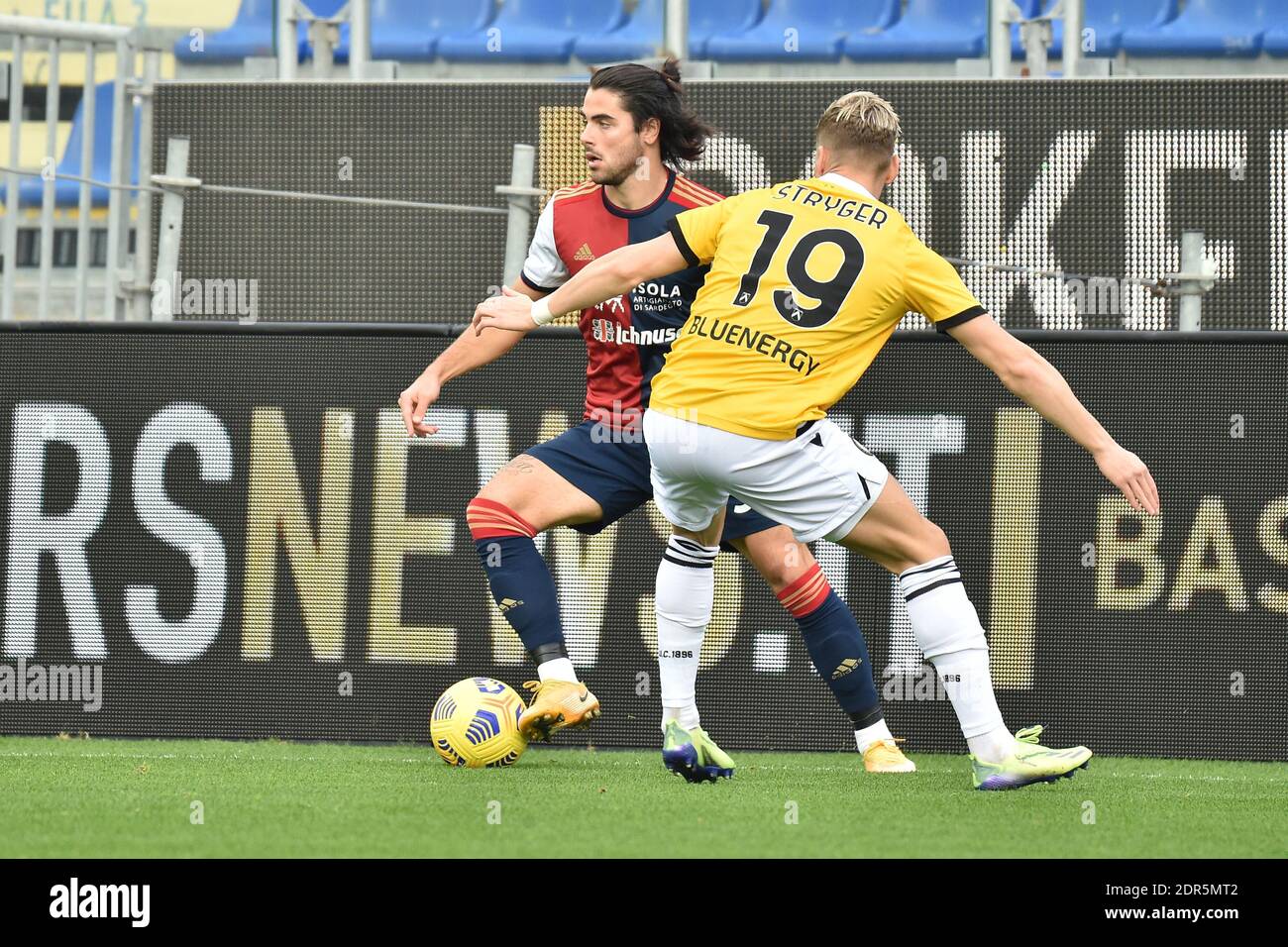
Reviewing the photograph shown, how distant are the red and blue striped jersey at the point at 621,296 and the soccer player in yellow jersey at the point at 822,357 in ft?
1.75

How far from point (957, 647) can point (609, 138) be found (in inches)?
69.5

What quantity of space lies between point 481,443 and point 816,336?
174 cm

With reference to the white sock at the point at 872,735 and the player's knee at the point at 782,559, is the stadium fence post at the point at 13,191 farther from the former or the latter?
the white sock at the point at 872,735

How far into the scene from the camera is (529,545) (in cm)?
534

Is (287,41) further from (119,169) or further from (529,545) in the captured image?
(529,545)

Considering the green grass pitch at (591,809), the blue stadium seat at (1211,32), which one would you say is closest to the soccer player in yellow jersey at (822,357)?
the green grass pitch at (591,809)

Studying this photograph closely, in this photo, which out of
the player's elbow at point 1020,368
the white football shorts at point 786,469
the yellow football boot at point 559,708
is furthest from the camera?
the yellow football boot at point 559,708

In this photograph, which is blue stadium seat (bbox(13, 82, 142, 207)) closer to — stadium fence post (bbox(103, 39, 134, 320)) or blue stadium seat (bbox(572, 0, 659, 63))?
stadium fence post (bbox(103, 39, 134, 320))

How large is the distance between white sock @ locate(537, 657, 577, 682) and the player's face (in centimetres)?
139

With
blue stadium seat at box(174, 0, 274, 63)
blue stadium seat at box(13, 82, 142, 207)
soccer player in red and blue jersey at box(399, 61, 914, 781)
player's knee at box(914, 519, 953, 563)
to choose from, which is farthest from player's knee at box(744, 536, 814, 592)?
blue stadium seat at box(174, 0, 274, 63)

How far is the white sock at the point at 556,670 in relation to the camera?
17.0ft

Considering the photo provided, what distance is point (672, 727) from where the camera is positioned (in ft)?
16.4

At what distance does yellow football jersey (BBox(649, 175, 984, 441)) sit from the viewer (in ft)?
15.4

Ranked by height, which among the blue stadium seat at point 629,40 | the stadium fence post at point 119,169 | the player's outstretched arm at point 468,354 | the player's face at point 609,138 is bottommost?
the player's outstretched arm at point 468,354
